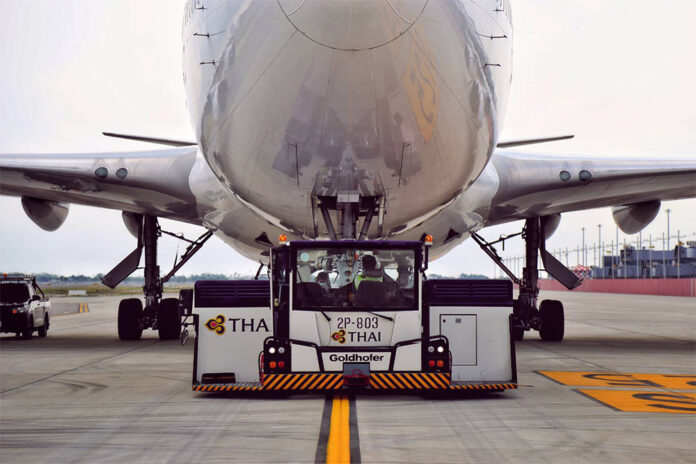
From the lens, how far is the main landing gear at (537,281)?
554 inches

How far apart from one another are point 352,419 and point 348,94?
2510mm

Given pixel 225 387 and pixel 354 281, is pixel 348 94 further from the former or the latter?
pixel 225 387

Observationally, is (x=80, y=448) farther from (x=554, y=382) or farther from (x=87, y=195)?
(x=87, y=195)

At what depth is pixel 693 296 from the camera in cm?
4850

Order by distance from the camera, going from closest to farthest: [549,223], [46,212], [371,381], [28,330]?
[371,381]
[46,212]
[549,223]
[28,330]

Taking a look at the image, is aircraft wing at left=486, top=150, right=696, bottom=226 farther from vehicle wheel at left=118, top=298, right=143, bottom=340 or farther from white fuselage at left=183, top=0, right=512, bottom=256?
vehicle wheel at left=118, top=298, right=143, bottom=340

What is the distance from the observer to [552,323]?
1406 centimetres

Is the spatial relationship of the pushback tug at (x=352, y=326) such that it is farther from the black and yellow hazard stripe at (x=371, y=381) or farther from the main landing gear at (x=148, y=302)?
the main landing gear at (x=148, y=302)

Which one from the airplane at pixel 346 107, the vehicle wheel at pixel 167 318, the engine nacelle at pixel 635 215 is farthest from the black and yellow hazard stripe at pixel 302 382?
the engine nacelle at pixel 635 215

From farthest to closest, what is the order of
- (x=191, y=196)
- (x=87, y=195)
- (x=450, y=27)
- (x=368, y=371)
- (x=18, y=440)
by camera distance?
(x=87, y=195), (x=191, y=196), (x=368, y=371), (x=450, y=27), (x=18, y=440)

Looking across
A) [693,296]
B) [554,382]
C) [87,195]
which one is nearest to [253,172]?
[554,382]

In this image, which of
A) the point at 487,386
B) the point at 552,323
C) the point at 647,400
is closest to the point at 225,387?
the point at 487,386

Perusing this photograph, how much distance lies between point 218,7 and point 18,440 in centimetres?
348

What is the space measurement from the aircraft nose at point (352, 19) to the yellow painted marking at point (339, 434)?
A: 2.72 metres
